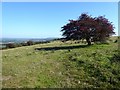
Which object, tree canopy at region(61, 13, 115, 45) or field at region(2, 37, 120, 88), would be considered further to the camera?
tree canopy at region(61, 13, 115, 45)

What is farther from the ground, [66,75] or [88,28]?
[88,28]

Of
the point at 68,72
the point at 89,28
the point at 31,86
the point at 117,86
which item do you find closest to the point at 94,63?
the point at 68,72

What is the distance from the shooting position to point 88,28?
108ft

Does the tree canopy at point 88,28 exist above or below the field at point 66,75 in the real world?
above

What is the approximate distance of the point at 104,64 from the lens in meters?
15.5

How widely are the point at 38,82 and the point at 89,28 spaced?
2190 cm

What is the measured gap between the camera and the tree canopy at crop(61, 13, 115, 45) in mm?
32906

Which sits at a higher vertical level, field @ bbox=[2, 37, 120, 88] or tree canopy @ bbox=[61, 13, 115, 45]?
tree canopy @ bbox=[61, 13, 115, 45]

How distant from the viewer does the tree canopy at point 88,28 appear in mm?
32906

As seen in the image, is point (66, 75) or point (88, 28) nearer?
point (66, 75)

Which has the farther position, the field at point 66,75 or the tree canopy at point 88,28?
the tree canopy at point 88,28

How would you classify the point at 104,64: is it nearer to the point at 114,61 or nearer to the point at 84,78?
the point at 114,61

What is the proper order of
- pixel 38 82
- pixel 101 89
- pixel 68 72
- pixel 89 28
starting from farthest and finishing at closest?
pixel 89 28 → pixel 68 72 → pixel 38 82 → pixel 101 89

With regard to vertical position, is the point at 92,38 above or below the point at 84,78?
above
